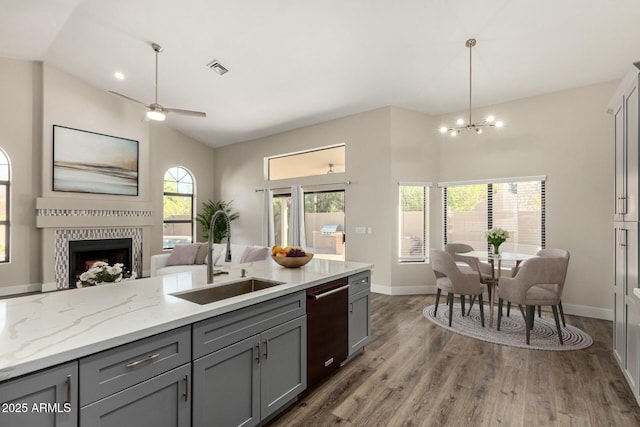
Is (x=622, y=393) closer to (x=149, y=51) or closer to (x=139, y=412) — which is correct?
(x=139, y=412)

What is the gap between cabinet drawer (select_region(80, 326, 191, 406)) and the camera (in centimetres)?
112

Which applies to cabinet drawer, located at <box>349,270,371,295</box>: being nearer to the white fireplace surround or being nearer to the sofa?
the sofa

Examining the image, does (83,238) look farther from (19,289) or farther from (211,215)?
(211,215)

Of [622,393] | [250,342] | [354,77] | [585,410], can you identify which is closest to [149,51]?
[354,77]

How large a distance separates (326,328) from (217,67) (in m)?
4.05

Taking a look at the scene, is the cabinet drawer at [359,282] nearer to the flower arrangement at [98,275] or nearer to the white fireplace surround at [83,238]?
the flower arrangement at [98,275]

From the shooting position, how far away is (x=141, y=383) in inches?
49.6

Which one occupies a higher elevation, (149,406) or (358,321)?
(149,406)

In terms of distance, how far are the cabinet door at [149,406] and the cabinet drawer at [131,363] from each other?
0.03 meters

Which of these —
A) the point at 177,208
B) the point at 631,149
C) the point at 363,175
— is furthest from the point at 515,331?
the point at 177,208

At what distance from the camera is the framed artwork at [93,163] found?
217 inches

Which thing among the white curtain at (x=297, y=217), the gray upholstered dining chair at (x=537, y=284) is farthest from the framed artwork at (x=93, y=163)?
the gray upholstered dining chair at (x=537, y=284)

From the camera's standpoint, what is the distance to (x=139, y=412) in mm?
1261

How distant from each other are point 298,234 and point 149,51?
13.1 ft
